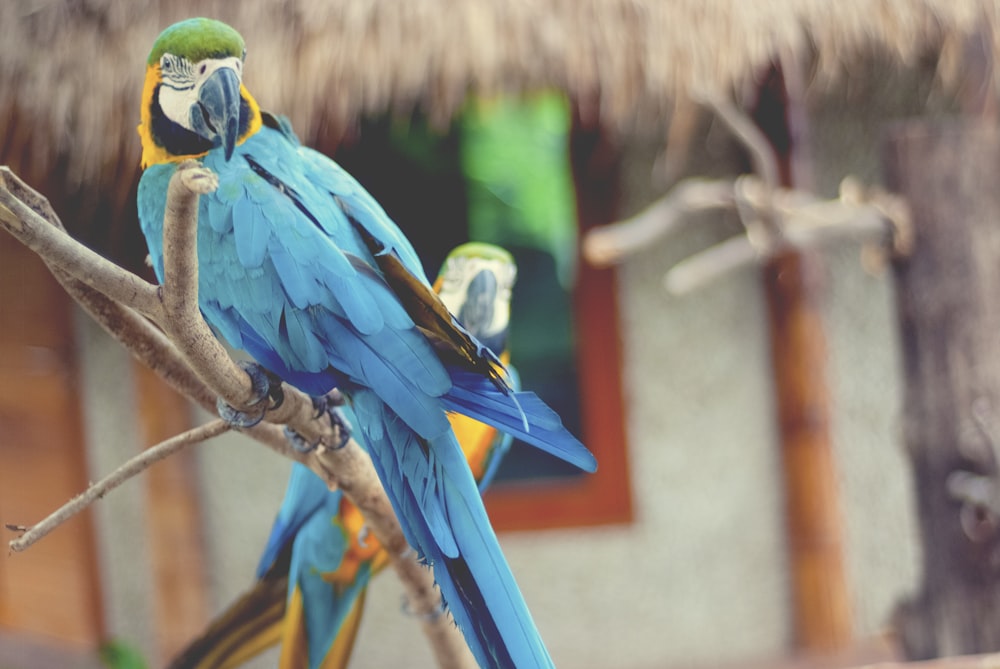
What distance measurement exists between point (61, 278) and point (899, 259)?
3.58 ft

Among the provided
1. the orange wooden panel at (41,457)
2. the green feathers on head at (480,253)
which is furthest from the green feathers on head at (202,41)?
the orange wooden panel at (41,457)

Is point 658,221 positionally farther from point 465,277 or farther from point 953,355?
point 465,277

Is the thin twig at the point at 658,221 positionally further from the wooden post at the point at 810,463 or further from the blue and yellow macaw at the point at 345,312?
the blue and yellow macaw at the point at 345,312

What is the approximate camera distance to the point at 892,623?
1.36 m

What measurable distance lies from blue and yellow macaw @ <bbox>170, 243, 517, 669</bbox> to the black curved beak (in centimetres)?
32

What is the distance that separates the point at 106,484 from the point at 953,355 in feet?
3.45

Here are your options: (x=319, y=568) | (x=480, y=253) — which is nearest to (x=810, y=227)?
(x=480, y=253)

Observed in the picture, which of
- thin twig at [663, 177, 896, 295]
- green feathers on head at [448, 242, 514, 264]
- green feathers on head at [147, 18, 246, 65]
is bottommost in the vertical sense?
green feathers on head at [448, 242, 514, 264]

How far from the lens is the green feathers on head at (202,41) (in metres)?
0.59

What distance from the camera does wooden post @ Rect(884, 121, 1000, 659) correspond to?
128 centimetres

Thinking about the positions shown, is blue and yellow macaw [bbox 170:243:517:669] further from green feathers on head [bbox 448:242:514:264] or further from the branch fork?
the branch fork

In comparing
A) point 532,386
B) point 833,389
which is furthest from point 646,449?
point 833,389

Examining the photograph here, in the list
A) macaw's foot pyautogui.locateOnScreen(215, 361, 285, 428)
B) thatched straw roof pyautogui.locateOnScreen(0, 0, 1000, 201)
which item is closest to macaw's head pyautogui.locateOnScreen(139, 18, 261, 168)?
macaw's foot pyautogui.locateOnScreen(215, 361, 285, 428)

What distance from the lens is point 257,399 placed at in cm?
64
